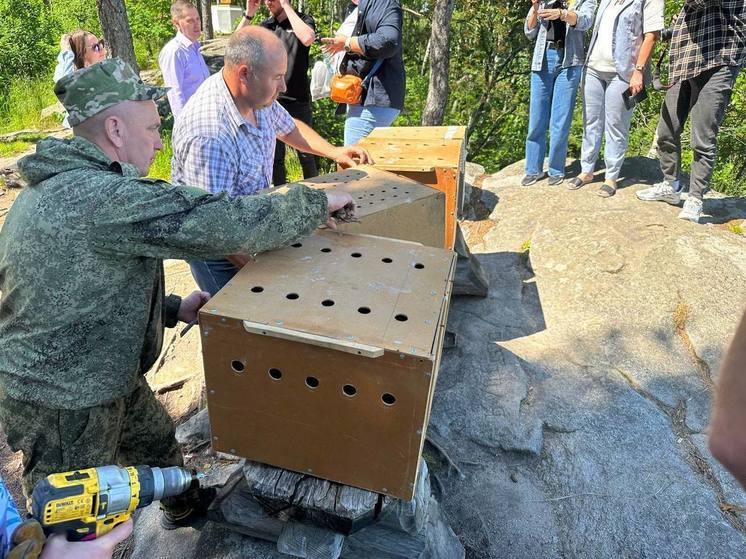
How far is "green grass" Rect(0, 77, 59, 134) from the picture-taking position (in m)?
11.6

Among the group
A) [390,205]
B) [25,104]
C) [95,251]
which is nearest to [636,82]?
[390,205]

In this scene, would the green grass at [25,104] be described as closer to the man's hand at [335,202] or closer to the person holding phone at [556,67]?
the person holding phone at [556,67]

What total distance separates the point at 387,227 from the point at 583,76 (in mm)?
3775

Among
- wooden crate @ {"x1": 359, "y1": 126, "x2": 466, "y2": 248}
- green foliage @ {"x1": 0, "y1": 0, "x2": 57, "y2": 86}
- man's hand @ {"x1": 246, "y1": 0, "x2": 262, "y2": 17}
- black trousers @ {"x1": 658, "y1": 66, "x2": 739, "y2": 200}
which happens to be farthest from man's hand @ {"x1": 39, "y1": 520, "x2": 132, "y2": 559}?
green foliage @ {"x1": 0, "y1": 0, "x2": 57, "y2": 86}

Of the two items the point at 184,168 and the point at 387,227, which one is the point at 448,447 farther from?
the point at 184,168

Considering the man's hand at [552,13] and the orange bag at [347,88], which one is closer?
the orange bag at [347,88]

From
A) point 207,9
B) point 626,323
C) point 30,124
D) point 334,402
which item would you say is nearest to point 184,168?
point 334,402

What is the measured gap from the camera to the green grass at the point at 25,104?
1161cm

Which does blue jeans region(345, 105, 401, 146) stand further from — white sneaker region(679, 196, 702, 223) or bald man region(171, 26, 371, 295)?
white sneaker region(679, 196, 702, 223)

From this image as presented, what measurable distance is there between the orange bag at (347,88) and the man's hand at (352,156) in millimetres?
1373

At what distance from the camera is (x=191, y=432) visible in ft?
10.3

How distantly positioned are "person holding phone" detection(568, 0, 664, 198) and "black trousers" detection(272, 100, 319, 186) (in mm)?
2711

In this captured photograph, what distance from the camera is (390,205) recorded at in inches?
97.2

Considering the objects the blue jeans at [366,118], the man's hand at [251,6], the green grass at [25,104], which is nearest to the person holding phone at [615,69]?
the blue jeans at [366,118]
